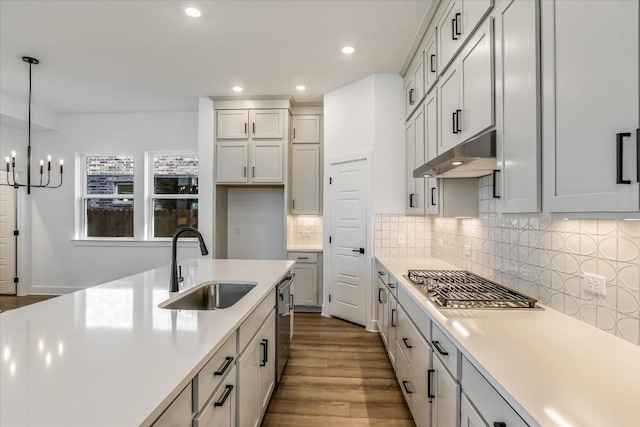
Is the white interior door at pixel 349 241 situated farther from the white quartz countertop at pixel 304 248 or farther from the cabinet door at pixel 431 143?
the cabinet door at pixel 431 143

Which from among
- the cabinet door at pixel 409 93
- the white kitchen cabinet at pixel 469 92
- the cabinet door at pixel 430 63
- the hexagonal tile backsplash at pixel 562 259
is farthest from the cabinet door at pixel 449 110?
the cabinet door at pixel 409 93

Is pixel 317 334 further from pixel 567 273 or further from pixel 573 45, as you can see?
pixel 573 45

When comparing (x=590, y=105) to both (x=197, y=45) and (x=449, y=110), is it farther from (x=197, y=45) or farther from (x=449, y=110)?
(x=197, y=45)

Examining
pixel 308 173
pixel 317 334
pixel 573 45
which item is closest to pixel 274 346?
pixel 317 334

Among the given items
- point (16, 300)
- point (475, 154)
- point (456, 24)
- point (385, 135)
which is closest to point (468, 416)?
point (475, 154)

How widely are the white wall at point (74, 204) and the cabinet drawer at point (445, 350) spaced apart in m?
4.71

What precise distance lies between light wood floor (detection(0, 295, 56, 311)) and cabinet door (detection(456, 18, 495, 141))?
6.32m

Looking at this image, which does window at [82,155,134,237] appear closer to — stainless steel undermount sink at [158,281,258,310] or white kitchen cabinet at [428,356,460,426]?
stainless steel undermount sink at [158,281,258,310]

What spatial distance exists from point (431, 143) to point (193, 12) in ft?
7.38

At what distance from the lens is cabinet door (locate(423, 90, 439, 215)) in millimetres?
2567

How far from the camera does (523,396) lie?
85 centimetres

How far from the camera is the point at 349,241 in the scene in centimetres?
401

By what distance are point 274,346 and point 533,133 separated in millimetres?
2083

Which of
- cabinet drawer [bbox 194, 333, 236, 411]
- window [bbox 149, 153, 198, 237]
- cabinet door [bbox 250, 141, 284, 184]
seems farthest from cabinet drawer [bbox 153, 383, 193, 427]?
window [bbox 149, 153, 198, 237]
